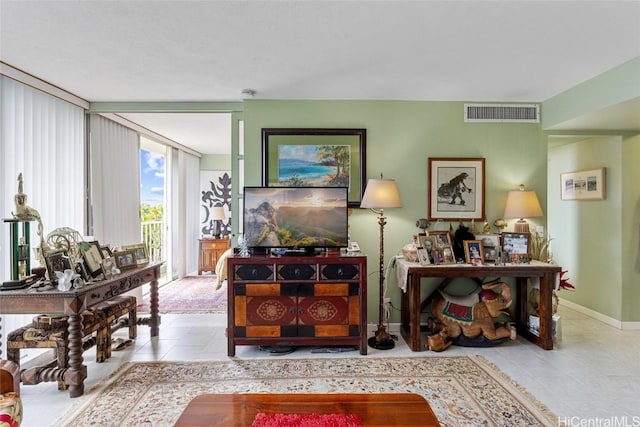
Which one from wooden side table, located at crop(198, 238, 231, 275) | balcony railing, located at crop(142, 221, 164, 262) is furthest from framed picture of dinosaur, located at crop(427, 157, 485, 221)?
balcony railing, located at crop(142, 221, 164, 262)

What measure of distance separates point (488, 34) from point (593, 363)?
287 centimetres

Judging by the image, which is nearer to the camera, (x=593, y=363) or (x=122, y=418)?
(x=122, y=418)

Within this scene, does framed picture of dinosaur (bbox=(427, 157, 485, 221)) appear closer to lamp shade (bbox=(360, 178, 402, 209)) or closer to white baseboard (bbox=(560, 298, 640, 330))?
lamp shade (bbox=(360, 178, 402, 209))

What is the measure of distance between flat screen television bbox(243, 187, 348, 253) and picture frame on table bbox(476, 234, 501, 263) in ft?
4.85

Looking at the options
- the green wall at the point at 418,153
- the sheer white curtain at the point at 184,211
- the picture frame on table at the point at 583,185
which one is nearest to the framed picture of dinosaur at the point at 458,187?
the green wall at the point at 418,153

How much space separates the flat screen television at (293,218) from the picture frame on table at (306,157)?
1.40ft

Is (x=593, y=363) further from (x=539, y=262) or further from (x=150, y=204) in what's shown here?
(x=150, y=204)

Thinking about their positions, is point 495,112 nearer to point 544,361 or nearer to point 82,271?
point 544,361

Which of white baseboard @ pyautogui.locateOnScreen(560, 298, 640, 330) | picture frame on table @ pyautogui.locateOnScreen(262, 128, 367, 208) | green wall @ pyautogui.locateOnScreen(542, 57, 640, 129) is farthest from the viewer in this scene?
→ white baseboard @ pyautogui.locateOnScreen(560, 298, 640, 330)

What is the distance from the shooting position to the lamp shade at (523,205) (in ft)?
11.0

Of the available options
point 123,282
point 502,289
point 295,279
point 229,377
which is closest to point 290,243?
point 295,279

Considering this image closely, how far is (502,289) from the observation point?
3230 millimetres

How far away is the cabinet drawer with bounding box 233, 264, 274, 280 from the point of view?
115 inches

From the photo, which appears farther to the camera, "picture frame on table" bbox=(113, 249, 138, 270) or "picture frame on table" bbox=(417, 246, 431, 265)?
"picture frame on table" bbox=(417, 246, 431, 265)
